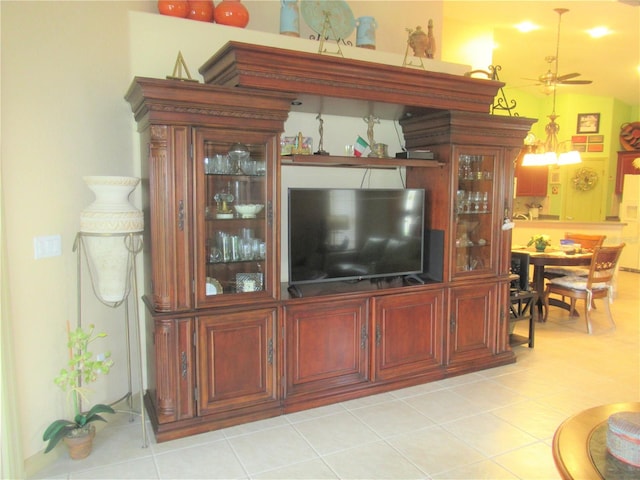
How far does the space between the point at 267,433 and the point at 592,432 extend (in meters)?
1.74

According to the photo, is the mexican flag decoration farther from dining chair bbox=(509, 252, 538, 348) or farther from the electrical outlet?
the electrical outlet

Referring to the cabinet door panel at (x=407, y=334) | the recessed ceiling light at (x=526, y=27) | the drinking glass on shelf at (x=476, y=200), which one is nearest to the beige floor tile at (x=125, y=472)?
the cabinet door panel at (x=407, y=334)

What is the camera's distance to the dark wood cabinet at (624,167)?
8.76 meters

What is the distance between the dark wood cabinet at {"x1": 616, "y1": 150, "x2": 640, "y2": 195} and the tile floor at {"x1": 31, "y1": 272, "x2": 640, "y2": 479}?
6.26 meters

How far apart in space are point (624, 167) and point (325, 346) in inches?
324

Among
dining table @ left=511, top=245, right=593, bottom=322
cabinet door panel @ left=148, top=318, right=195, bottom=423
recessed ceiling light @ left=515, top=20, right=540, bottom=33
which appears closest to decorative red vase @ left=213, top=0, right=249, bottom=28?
cabinet door panel @ left=148, top=318, right=195, bottom=423

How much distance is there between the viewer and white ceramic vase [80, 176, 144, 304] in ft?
8.45

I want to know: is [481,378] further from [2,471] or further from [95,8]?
[95,8]

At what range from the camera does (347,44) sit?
3748mm

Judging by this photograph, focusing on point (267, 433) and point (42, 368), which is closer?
point (42, 368)

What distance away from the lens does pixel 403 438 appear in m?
2.81

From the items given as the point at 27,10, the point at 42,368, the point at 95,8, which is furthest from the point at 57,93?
the point at 42,368

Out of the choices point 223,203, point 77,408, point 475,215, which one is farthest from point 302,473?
point 475,215

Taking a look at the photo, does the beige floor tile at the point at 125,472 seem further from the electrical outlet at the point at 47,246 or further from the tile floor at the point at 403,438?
the electrical outlet at the point at 47,246
